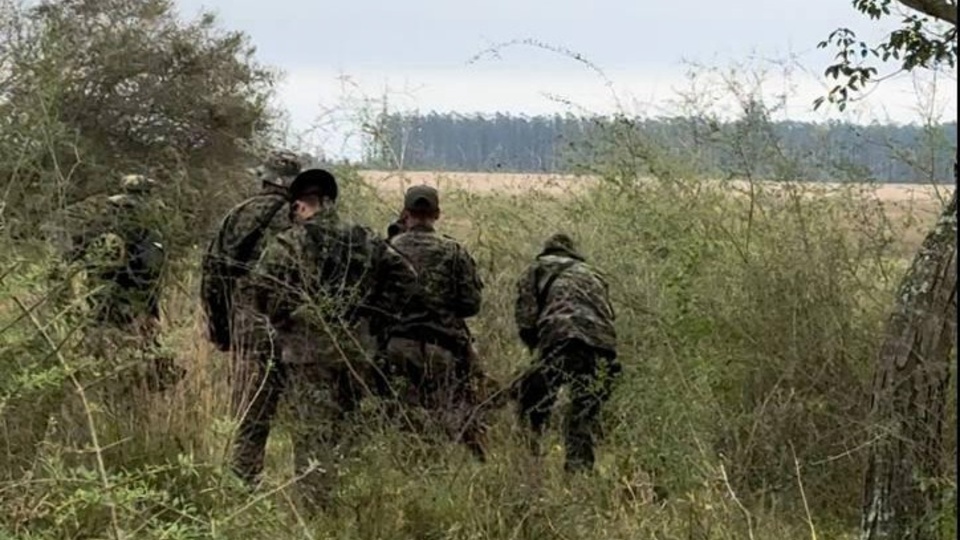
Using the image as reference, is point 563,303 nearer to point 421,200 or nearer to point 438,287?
point 438,287

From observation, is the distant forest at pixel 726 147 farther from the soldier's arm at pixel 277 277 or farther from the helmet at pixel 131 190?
the helmet at pixel 131 190

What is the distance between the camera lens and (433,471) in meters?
7.03

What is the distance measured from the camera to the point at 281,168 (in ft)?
25.9

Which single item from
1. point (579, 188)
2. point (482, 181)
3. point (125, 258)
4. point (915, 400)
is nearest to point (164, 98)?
point (482, 181)

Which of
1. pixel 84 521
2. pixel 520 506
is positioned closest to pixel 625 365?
pixel 520 506

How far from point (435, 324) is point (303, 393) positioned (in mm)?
1142

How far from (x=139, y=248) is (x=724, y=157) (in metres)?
3.73

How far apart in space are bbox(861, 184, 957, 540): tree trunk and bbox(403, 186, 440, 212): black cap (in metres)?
2.84

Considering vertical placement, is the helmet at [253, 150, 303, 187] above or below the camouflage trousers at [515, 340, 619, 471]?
above

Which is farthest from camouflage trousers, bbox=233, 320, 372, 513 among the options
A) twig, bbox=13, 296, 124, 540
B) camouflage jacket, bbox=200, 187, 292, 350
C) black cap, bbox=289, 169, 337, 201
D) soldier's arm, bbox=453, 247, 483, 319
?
twig, bbox=13, 296, 124, 540

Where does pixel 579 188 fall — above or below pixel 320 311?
above

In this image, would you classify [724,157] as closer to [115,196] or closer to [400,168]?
[400,168]

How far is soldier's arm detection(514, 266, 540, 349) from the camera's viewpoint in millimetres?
8523

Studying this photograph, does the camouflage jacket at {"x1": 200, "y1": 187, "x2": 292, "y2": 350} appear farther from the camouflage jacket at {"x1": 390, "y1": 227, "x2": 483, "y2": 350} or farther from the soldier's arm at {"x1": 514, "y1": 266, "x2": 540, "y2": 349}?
the soldier's arm at {"x1": 514, "y1": 266, "x2": 540, "y2": 349}
